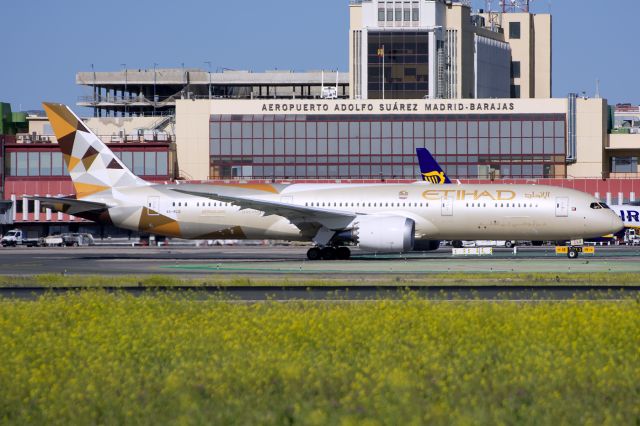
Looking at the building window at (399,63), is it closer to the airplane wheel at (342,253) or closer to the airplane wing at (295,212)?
the airplane wheel at (342,253)

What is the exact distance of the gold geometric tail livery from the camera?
5903 centimetres

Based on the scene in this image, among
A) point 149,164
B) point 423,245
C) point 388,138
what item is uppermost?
point 388,138

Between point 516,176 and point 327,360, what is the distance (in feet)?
328

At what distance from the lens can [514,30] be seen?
146750 mm

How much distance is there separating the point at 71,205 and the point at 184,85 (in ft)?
327

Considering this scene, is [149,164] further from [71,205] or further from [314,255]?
[314,255]

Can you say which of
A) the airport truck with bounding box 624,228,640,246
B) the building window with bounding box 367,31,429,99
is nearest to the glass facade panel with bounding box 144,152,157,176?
the building window with bounding box 367,31,429,99

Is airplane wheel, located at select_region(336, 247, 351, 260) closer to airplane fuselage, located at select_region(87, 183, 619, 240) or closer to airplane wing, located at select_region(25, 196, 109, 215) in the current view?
airplane fuselage, located at select_region(87, 183, 619, 240)

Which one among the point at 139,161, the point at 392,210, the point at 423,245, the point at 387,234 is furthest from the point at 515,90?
the point at 387,234

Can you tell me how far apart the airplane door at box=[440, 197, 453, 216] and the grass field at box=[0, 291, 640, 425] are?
33339mm

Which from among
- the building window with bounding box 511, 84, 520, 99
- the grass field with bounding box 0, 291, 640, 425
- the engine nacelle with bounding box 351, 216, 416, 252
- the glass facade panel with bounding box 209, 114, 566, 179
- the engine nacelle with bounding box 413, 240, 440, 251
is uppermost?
Result: the building window with bounding box 511, 84, 520, 99

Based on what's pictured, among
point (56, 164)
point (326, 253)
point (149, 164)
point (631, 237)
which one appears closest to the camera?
point (326, 253)

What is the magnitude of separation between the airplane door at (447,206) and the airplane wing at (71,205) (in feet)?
59.7

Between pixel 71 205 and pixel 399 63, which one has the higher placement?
pixel 399 63
